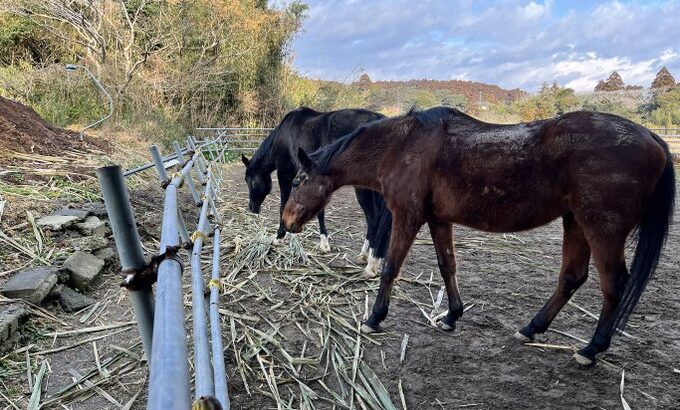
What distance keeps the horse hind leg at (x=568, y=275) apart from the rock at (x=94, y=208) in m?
4.40

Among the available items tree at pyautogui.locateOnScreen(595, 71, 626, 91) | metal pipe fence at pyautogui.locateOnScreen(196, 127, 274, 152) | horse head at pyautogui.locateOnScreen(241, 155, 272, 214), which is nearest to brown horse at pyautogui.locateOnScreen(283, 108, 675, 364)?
horse head at pyautogui.locateOnScreen(241, 155, 272, 214)

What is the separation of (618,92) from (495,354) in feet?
114

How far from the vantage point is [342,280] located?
4004 millimetres

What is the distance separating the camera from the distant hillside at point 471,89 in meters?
34.1

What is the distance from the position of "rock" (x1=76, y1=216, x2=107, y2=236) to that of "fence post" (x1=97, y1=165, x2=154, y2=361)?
376 cm

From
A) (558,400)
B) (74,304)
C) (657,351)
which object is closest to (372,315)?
(558,400)

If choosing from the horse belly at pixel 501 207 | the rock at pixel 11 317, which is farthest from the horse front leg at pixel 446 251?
the rock at pixel 11 317

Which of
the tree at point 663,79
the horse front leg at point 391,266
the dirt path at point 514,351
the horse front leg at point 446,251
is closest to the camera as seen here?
the dirt path at point 514,351

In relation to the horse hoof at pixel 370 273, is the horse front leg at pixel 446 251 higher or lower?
higher

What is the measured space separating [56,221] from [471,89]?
38.9m

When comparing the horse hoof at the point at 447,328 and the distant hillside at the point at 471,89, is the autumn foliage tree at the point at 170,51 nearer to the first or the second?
the horse hoof at the point at 447,328

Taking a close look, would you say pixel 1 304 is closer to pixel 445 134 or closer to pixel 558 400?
pixel 445 134

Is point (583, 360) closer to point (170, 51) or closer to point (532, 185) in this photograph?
point (532, 185)

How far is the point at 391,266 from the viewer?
3.08 meters
